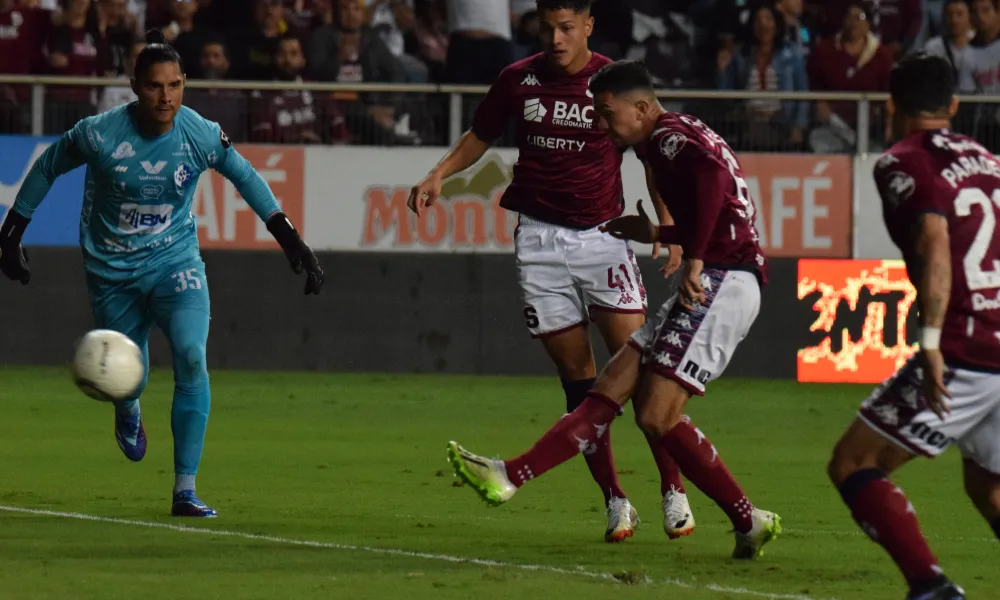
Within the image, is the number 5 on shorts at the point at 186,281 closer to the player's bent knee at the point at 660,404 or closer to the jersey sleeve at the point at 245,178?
the jersey sleeve at the point at 245,178

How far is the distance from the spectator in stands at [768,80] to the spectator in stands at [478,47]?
214 centimetres

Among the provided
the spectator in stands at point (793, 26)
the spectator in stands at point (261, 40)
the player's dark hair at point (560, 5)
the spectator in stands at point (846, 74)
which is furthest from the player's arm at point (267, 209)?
the spectator in stands at point (793, 26)

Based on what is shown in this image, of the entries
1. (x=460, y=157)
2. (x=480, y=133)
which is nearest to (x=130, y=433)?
(x=460, y=157)

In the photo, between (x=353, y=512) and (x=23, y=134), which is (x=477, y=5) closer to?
(x=23, y=134)

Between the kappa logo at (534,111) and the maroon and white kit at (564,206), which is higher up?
the kappa logo at (534,111)

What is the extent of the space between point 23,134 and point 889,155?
12.3 m

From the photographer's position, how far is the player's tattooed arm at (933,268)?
582cm

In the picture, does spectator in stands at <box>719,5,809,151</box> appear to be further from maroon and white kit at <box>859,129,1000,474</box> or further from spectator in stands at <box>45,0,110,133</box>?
maroon and white kit at <box>859,129,1000,474</box>

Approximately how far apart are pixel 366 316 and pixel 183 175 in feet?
27.1

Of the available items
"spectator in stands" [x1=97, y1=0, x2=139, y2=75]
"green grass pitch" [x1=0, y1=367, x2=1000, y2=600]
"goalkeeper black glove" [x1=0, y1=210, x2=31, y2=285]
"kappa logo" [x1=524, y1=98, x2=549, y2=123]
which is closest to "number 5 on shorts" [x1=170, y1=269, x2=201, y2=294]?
"goalkeeper black glove" [x1=0, y1=210, x2=31, y2=285]

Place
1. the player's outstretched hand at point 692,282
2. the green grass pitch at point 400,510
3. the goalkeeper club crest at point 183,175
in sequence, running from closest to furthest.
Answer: the green grass pitch at point 400,510 → the player's outstretched hand at point 692,282 → the goalkeeper club crest at point 183,175

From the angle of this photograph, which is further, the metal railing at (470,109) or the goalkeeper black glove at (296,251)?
the metal railing at (470,109)

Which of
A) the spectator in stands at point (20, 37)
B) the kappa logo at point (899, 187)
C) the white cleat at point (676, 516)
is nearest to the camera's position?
the kappa logo at point (899, 187)

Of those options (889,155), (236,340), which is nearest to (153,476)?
(889,155)
